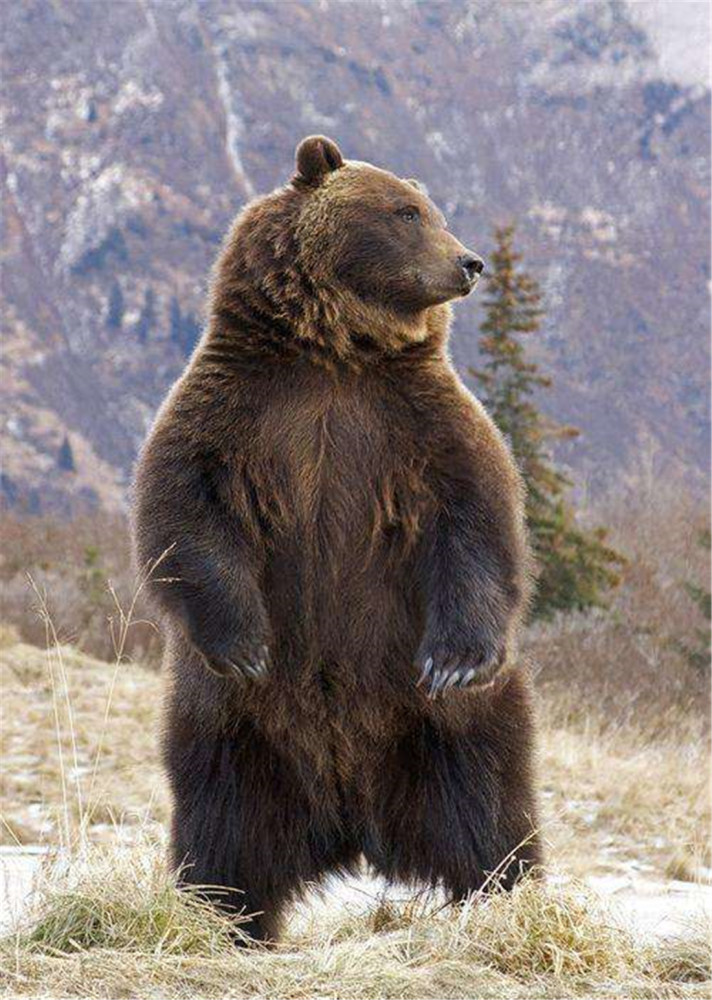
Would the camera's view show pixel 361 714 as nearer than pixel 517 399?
Yes

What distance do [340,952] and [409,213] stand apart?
2.24 metres

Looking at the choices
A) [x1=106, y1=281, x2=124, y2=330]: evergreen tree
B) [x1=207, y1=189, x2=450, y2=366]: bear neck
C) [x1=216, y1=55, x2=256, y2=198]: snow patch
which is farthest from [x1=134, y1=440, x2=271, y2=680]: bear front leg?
[x1=216, y1=55, x2=256, y2=198]: snow patch

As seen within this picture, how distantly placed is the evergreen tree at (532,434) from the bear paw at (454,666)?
1230 centimetres

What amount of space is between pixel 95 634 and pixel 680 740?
772 centimetres

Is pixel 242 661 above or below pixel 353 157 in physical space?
below

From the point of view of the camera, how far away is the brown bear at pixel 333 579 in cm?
452

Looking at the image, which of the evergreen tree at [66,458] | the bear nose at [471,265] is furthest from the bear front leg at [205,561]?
the evergreen tree at [66,458]

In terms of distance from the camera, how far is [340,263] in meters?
4.88

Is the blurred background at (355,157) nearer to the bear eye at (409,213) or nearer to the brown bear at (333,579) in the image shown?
the bear eye at (409,213)

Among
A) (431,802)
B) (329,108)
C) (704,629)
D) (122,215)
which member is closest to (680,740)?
(704,629)

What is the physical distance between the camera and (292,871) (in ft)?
15.6

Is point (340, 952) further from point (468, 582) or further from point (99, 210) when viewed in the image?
point (99, 210)

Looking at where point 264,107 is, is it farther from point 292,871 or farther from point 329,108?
point 292,871

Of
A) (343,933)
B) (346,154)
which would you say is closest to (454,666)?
(343,933)
